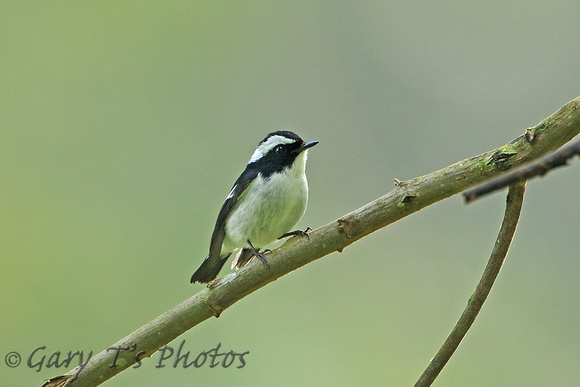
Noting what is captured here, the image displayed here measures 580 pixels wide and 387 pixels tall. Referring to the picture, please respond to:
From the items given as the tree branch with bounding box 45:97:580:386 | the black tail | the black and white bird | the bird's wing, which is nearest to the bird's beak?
the black and white bird

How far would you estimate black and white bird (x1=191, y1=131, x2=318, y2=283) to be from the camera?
3.13 m

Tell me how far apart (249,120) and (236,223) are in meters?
3.18

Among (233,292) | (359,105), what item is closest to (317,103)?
(359,105)

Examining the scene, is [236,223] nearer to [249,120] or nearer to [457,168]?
[457,168]

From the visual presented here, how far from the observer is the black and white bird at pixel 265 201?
313 cm

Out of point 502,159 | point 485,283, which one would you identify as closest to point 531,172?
point 502,159

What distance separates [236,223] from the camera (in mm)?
3260

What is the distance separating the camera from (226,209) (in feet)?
11.1

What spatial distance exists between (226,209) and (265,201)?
35 centimetres

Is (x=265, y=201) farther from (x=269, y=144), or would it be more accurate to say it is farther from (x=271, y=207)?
(x=269, y=144)

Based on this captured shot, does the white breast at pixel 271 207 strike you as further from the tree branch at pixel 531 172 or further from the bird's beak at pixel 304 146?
the tree branch at pixel 531 172

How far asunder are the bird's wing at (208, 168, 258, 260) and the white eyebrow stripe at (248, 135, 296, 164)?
0.12 metres

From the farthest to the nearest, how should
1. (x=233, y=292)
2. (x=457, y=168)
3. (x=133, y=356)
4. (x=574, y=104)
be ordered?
1. (x=233, y=292)
2. (x=133, y=356)
3. (x=457, y=168)
4. (x=574, y=104)

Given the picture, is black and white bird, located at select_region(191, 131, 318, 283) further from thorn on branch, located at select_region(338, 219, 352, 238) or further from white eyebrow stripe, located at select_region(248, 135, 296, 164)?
thorn on branch, located at select_region(338, 219, 352, 238)
